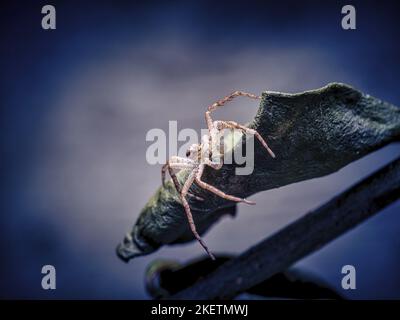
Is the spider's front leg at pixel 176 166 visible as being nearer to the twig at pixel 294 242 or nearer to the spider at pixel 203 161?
the spider at pixel 203 161

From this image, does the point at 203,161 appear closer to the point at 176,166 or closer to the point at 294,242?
the point at 176,166

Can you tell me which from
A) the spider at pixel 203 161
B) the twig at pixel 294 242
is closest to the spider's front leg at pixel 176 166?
the spider at pixel 203 161

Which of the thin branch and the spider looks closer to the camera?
the thin branch

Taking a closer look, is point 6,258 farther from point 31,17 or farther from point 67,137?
point 31,17

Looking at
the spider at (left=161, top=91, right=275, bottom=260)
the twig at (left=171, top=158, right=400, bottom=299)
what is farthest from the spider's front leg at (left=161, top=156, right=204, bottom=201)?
the twig at (left=171, top=158, right=400, bottom=299)

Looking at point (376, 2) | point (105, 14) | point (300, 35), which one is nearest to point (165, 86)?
point (105, 14)

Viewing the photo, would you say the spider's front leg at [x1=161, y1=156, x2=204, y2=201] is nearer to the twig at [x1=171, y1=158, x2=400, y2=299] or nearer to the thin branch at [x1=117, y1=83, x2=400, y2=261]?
the thin branch at [x1=117, y1=83, x2=400, y2=261]

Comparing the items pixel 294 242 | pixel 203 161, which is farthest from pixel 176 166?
pixel 294 242

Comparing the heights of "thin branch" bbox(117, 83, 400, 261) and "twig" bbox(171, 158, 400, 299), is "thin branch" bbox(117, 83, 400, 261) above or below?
above
